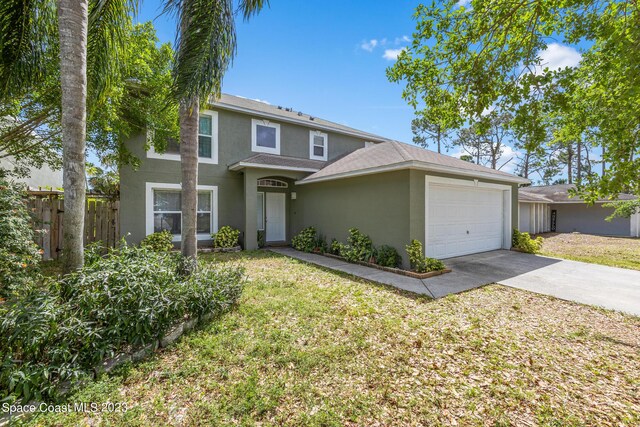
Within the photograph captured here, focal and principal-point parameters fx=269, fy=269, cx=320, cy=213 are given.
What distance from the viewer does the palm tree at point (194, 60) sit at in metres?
4.67

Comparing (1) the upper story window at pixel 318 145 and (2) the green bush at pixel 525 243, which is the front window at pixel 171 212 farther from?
(2) the green bush at pixel 525 243

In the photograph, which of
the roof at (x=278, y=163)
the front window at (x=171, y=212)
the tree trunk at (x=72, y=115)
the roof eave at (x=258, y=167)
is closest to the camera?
the tree trunk at (x=72, y=115)

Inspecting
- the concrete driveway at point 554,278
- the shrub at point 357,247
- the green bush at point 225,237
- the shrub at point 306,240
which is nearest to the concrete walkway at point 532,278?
the concrete driveway at point 554,278

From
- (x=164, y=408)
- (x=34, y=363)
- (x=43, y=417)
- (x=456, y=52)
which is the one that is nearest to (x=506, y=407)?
(x=164, y=408)

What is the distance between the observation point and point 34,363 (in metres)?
2.70

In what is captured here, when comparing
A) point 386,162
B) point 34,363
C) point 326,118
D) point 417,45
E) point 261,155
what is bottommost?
point 34,363

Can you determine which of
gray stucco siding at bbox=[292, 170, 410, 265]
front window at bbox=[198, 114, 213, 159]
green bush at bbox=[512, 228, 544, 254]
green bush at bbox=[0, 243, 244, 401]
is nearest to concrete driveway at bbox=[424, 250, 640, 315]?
green bush at bbox=[512, 228, 544, 254]

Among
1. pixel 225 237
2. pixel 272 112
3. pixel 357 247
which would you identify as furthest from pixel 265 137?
pixel 357 247

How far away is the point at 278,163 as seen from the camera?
11422 mm

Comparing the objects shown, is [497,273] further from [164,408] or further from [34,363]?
[34,363]

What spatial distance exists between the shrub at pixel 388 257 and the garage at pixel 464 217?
1.16m

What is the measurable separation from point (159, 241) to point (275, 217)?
16.7 ft

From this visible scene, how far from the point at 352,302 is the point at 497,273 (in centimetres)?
496

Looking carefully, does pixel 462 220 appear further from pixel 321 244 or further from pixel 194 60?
pixel 194 60
